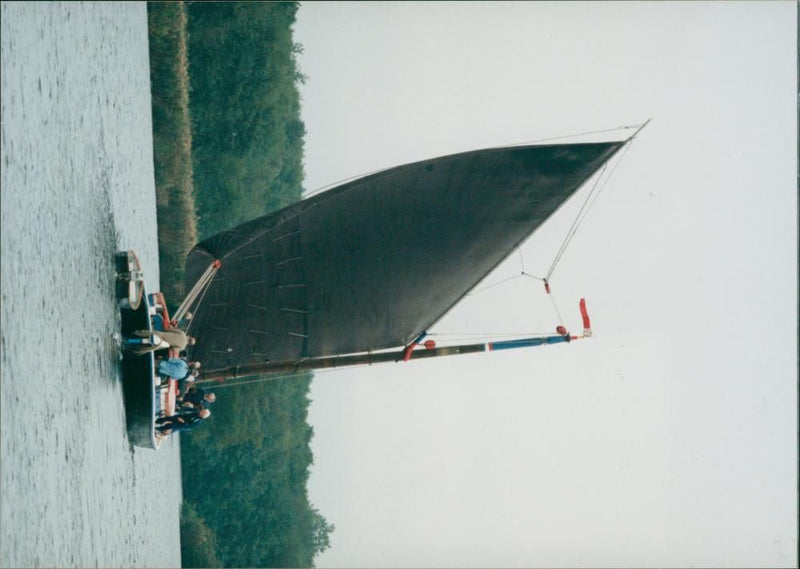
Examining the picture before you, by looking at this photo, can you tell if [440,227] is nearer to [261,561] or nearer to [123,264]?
[123,264]

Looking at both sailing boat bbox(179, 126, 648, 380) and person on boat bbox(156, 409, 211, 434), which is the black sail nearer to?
sailing boat bbox(179, 126, 648, 380)

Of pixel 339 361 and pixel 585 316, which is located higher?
pixel 585 316

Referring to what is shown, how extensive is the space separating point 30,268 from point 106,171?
625 centimetres

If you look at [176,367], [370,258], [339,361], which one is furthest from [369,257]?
[176,367]

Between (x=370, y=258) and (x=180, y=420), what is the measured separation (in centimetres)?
438

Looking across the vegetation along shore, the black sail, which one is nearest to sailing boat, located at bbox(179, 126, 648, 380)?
the black sail

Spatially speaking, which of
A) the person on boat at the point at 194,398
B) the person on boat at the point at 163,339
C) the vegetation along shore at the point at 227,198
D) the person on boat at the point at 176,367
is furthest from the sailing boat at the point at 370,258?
the vegetation along shore at the point at 227,198

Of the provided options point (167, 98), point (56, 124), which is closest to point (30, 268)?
point (56, 124)

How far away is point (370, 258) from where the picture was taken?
16.2m

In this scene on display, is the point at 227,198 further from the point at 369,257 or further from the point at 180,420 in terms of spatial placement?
the point at 369,257

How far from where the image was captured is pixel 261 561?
4138 centimetres

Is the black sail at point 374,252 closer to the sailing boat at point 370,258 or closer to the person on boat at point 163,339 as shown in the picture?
the sailing boat at point 370,258

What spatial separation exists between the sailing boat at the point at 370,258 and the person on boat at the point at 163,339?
336 mm

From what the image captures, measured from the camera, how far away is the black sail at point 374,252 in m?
15.8
